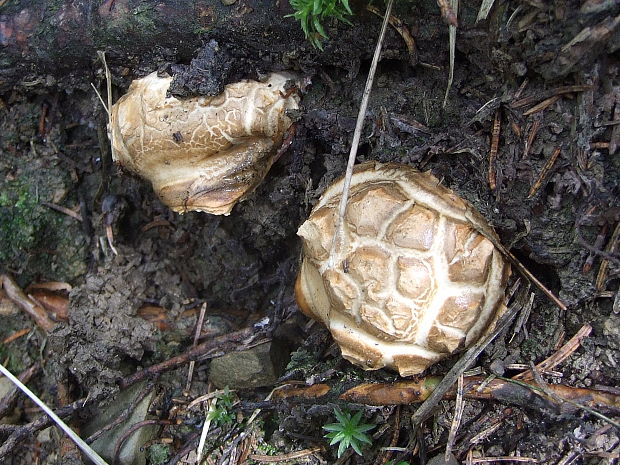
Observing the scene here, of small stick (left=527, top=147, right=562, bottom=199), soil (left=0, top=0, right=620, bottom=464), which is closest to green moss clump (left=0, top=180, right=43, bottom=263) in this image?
soil (left=0, top=0, right=620, bottom=464)

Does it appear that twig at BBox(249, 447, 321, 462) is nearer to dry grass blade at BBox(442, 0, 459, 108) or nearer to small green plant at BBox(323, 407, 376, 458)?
small green plant at BBox(323, 407, 376, 458)

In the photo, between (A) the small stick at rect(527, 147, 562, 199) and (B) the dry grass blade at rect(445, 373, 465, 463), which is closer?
(A) the small stick at rect(527, 147, 562, 199)

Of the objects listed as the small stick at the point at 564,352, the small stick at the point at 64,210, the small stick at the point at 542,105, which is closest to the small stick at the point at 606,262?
the small stick at the point at 564,352

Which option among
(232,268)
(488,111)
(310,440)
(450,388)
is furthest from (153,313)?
(488,111)

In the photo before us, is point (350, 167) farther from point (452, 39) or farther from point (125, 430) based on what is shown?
point (125, 430)

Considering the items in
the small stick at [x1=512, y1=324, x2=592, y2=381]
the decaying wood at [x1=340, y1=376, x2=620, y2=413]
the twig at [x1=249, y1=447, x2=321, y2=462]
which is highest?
the small stick at [x1=512, y1=324, x2=592, y2=381]

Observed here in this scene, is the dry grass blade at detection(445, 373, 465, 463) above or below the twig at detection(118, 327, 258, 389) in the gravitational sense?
above
